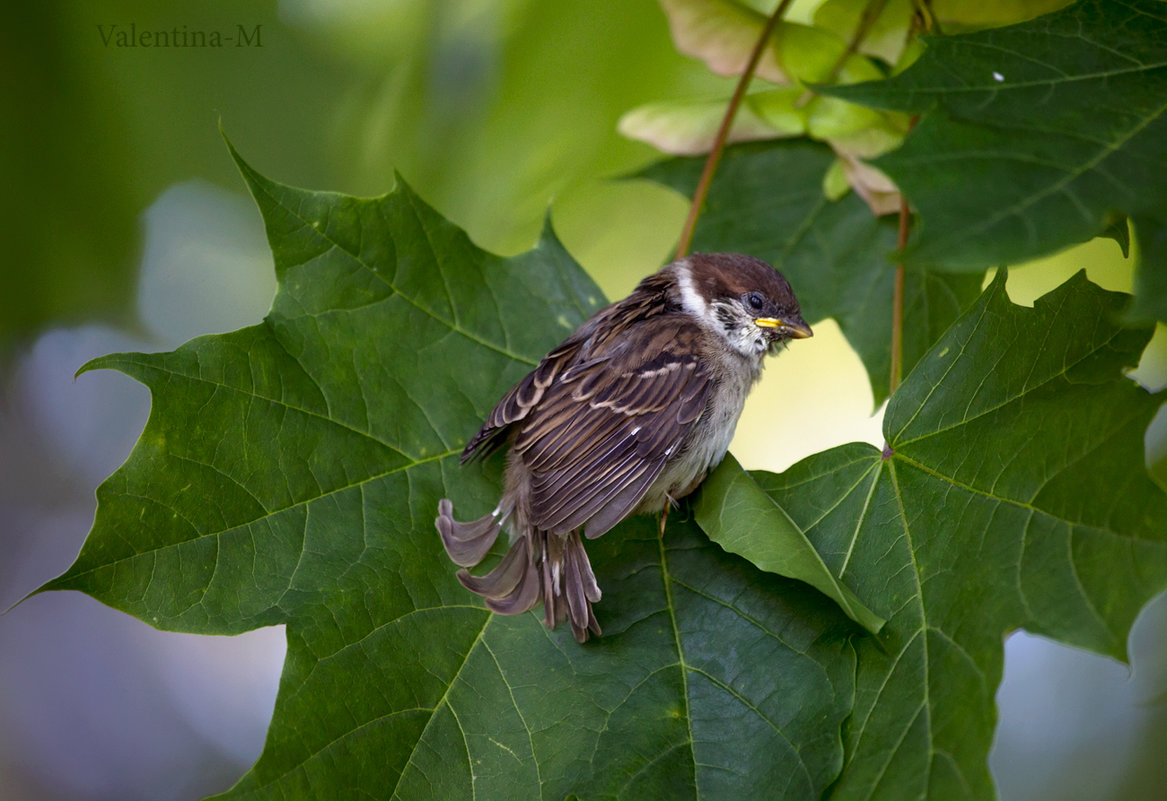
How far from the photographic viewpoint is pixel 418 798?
1.60 meters

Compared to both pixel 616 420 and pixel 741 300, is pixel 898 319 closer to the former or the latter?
pixel 741 300

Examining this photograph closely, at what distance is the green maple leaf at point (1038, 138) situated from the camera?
3.66ft

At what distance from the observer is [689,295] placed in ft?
8.11

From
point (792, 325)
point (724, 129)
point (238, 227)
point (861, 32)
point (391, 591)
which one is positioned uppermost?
point (861, 32)

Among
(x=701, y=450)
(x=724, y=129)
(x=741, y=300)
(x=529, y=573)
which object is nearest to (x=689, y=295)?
(x=741, y=300)

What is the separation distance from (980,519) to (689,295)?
3.73 feet

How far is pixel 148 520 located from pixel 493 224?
207 centimetres

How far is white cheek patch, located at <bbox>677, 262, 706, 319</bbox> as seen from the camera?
2.43 meters

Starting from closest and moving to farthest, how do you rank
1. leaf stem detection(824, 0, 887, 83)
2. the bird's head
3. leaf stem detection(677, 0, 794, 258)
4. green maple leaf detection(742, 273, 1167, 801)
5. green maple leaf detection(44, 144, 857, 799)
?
1. green maple leaf detection(742, 273, 1167, 801)
2. green maple leaf detection(44, 144, 857, 799)
3. leaf stem detection(677, 0, 794, 258)
4. leaf stem detection(824, 0, 887, 83)
5. the bird's head

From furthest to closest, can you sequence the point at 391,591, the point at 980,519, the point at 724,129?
the point at 724,129
the point at 391,591
the point at 980,519

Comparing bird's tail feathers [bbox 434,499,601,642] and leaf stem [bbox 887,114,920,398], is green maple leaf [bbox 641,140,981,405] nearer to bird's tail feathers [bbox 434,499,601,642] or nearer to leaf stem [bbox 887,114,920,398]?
leaf stem [bbox 887,114,920,398]

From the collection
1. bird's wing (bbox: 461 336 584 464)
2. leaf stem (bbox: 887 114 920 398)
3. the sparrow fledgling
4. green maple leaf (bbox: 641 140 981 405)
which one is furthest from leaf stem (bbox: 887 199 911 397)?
bird's wing (bbox: 461 336 584 464)

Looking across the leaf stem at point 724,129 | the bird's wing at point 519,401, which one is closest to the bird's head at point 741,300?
the leaf stem at point 724,129

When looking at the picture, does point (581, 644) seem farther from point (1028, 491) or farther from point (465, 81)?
point (465, 81)
